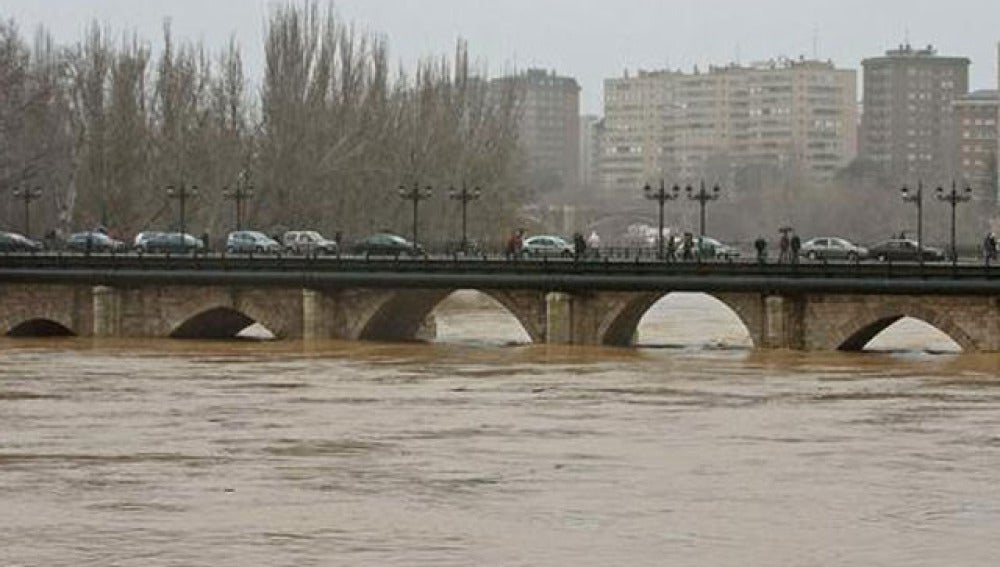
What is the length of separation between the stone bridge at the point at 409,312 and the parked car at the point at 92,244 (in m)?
2.67

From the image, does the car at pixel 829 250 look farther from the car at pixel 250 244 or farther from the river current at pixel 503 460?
the car at pixel 250 244

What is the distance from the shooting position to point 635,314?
69000mm

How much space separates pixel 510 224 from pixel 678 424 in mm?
73660

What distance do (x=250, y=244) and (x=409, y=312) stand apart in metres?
10.5

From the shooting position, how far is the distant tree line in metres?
101

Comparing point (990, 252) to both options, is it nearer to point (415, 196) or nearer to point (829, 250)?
point (829, 250)

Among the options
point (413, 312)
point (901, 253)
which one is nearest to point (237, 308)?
point (413, 312)

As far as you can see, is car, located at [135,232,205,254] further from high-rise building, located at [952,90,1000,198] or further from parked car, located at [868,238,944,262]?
high-rise building, located at [952,90,1000,198]

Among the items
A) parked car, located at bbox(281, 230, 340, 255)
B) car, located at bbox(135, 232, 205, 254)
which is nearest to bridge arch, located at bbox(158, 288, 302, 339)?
parked car, located at bbox(281, 230, 340, 255)

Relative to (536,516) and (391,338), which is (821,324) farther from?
(536,516)

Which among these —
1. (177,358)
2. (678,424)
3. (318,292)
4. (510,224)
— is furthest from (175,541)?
(510,224)

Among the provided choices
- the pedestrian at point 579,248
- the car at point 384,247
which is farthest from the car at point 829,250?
the car at point 384,247

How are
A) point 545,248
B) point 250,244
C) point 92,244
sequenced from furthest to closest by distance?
point 545,248, point 250,244, point 92,244

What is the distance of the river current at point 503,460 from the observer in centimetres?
3019
